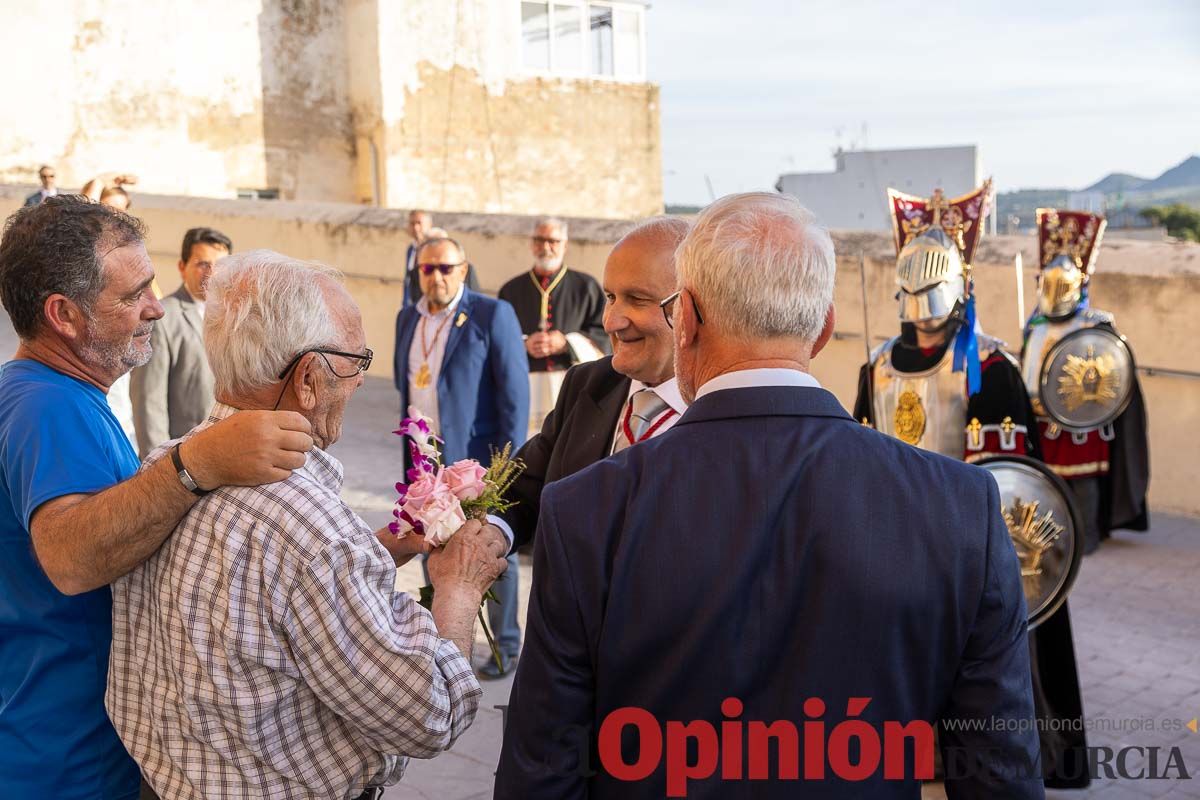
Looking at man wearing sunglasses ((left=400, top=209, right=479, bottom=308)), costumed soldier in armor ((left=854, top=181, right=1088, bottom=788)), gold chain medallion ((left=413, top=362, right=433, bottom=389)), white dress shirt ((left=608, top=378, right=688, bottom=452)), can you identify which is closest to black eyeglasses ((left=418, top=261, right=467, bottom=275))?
gold chain medallion ((left=413, top=362, right=433, bottom=389))

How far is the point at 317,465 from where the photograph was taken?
2.35 meters

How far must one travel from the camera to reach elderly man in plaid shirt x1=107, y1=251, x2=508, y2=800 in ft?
7.03

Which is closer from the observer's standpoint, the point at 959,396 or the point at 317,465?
the point at 317,465

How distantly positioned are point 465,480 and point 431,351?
343cm

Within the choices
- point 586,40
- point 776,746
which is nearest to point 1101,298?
point 776,746

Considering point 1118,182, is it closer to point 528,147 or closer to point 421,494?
point 528,147

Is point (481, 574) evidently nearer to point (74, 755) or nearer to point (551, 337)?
point (74, 755)

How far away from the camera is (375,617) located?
7.07ft

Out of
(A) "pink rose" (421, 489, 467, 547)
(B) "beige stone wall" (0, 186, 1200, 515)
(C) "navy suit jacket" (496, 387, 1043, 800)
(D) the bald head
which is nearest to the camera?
(C) "navy suit jacket" (496, 387, 1043, 800)

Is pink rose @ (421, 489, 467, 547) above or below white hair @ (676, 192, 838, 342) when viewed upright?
below

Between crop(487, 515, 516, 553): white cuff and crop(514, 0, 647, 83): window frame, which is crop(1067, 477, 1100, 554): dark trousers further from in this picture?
crop(514, 0, 647, 83): window frame

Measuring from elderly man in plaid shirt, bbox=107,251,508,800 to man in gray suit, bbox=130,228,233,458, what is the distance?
365 centimetres

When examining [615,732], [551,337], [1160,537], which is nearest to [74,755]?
[615,732]

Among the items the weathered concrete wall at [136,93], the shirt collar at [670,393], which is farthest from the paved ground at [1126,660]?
the weathered concrete wall at [136,93]
